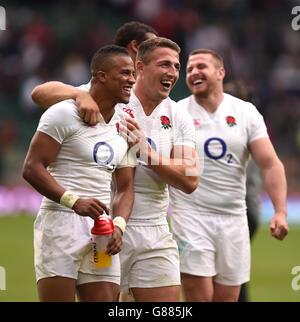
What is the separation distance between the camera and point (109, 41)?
64.1 ft

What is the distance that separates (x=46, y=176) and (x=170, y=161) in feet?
3.48

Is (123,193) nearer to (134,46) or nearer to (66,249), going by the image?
(66,249)

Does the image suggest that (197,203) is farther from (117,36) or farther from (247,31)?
(247,31)

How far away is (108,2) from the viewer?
856 inches

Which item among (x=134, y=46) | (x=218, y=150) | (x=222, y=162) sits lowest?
(x=222, y=162)

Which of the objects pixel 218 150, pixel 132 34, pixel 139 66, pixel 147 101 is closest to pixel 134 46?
pixel 132 34

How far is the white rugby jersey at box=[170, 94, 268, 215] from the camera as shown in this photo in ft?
21.4

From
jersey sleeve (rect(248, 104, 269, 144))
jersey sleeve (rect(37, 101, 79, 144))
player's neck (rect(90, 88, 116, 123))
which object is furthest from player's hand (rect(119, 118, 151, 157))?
jersey sleeve (rect(248, 104, 269, 144))

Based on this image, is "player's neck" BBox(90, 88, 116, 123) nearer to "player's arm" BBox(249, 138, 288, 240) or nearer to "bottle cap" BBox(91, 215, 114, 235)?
"bottle cap" BBox(91, 215, 114, 235)

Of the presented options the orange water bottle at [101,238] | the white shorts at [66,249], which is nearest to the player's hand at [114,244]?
the orange water bottle at [101,238]

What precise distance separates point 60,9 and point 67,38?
167 centimetres
